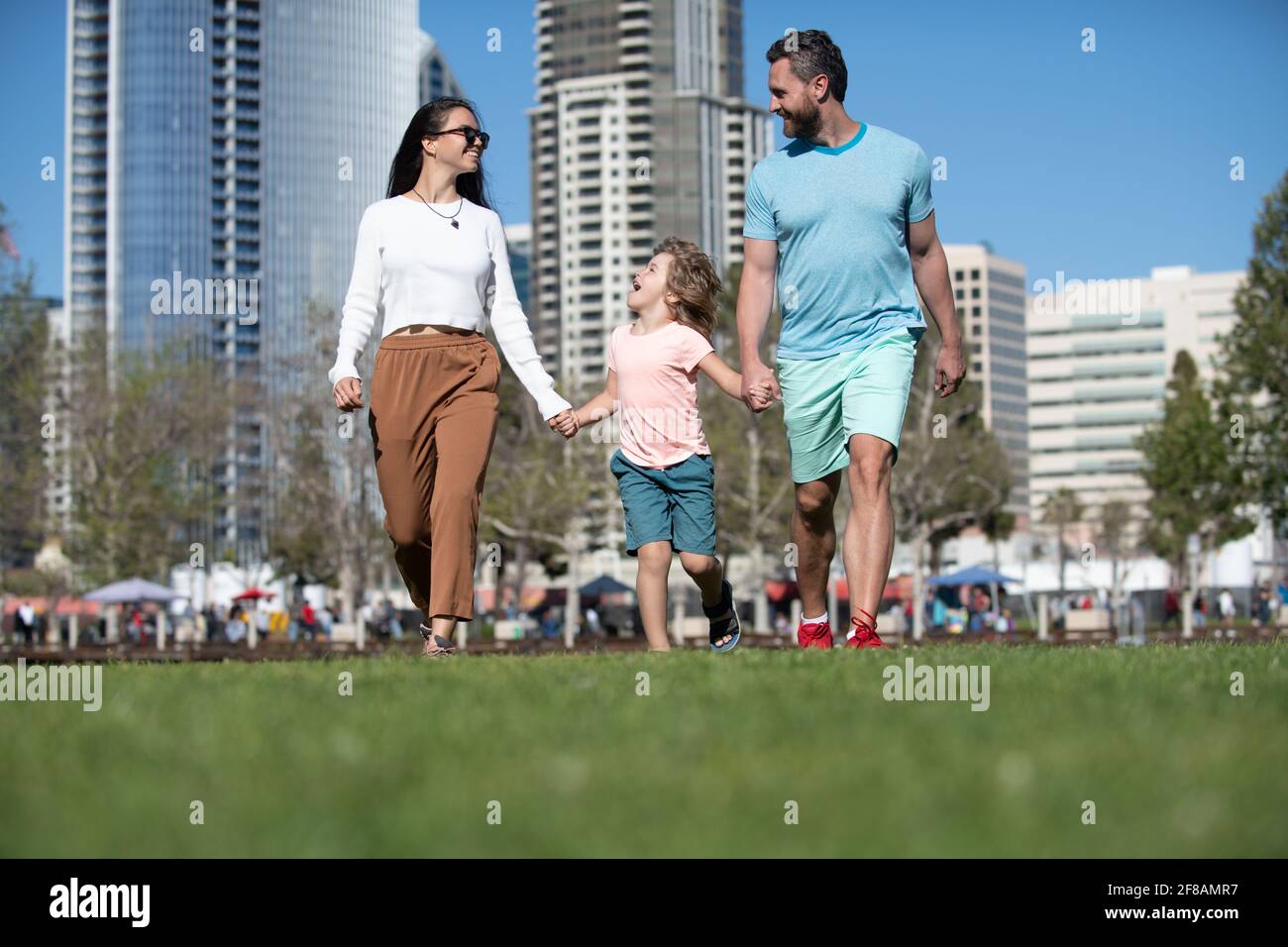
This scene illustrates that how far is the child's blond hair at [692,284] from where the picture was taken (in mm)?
9836

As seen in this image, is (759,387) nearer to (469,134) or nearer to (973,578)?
(469,134)

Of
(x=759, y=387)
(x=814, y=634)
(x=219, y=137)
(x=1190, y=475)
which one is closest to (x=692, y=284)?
(x=759, y=387)

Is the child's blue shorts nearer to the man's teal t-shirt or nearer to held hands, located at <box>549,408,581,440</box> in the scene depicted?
held hands, located at <box>549,408,581,440</box>

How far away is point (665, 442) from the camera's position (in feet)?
31.1

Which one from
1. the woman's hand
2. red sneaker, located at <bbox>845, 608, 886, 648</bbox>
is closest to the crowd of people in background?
red sneaker, located at <bbox>845, 608, 886, 648</bbox>

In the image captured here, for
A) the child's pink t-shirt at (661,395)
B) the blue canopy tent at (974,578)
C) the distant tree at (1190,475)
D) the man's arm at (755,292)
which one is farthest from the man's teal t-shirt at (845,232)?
the blue canopy tent at (974,578)

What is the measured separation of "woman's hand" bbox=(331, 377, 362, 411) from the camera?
8484mm

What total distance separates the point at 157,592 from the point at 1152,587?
5074 centimetres

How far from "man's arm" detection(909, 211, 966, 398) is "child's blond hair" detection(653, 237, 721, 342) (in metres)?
1.18

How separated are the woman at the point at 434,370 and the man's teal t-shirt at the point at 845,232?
1296mm

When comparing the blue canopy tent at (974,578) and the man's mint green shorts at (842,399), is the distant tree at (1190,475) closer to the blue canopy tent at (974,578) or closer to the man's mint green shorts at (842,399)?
the blue canopy tent at (974,578)

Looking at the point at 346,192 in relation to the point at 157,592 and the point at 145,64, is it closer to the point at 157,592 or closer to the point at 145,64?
the point at 145,64

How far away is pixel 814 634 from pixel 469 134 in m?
3.02
